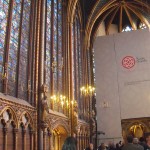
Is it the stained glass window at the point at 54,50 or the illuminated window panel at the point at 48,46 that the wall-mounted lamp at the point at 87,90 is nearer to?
the stained glass window at the point at 54,50

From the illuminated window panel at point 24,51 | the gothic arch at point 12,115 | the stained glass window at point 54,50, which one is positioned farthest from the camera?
the stained glass window at point 54,50

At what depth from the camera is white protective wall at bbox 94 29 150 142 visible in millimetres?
21781

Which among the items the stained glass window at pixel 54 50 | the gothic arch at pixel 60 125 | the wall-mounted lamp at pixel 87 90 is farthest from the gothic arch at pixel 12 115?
the wall-mounted lamp at pixel 87 90

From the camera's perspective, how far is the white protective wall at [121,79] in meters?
21.8

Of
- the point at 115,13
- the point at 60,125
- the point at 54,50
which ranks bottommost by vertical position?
the point at 60,125

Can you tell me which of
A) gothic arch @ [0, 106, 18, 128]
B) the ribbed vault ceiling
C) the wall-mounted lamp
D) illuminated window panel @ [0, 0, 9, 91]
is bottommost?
gothic arch @ [0, 106, 18, 128]

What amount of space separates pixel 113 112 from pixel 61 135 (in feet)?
21.2

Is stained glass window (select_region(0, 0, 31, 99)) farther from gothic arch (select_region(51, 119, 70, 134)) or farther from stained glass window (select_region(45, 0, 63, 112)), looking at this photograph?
gothic arch (select_region(51, 119, 70, 134))

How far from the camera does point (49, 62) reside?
626 inches

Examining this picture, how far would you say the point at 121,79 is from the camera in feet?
74.4

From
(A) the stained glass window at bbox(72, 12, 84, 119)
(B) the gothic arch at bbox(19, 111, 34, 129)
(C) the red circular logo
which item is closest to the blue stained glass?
(B) the gothic arch at bbox(19, 111, 34, 129)

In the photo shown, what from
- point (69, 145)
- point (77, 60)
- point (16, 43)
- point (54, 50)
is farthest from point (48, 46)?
point (69, 145)

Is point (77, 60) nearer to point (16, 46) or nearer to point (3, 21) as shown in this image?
point (16, 46)

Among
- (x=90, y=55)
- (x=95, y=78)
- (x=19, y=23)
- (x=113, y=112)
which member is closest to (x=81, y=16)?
(x=90, y=55)
